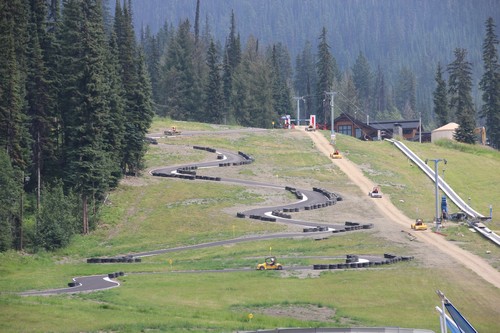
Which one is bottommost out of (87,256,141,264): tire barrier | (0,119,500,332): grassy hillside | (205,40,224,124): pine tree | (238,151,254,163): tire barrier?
(87,256,141,264): tire barrier

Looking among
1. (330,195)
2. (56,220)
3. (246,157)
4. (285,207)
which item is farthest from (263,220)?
(246,157)

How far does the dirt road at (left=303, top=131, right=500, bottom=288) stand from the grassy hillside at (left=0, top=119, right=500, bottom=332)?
1431mm

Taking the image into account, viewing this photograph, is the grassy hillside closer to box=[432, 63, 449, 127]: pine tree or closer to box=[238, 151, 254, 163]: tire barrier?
box=[238, 151, 254, 163]: tire barrier

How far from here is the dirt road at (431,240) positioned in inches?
2384

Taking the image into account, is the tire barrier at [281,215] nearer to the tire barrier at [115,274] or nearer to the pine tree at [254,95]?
the tire barrier at [115,274]

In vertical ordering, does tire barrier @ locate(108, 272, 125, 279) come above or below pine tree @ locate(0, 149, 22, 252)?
below

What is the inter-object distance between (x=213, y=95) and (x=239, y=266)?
10492 centimetres

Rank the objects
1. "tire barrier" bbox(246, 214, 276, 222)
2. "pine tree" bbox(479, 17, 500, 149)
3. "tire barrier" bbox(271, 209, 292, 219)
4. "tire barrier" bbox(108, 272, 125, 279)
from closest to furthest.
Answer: "tire barrier" bbox(108, 272, 125, 279) → "tire barrier" bbox(246, 214, 276, 222) → "tire barrier" bbox(271, 209, 292, 219) → "pine tree" bbox(479, 17, 500, 149)

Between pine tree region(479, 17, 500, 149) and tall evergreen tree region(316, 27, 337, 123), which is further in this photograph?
tall evergreen tree region(316, 27, 337, 123)

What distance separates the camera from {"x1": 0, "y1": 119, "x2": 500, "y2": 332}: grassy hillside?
43375mm

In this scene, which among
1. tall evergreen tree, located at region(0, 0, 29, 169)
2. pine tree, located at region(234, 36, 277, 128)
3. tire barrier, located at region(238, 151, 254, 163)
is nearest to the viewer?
tall evergreen tree, located at region(0, 0, 29, 169)

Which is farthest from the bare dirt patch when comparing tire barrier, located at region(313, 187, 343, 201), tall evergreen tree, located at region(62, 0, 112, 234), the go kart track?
tire barrier, located at region(313, 187, 343, 201)

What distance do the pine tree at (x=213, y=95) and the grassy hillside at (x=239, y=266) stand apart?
129 ft

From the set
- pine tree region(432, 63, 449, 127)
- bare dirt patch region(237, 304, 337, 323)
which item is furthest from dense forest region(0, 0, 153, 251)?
pine tree region(432, 63, 449, 127)
